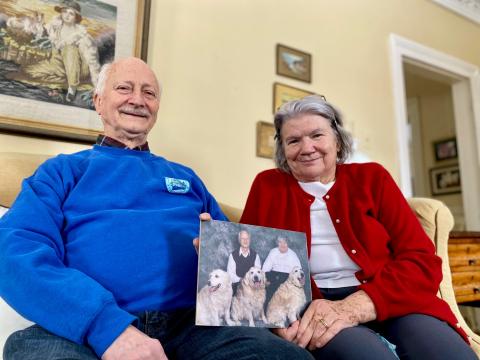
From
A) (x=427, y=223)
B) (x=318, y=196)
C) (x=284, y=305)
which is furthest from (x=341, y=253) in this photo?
(x=427, y=223)

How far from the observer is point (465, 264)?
1.90 meters

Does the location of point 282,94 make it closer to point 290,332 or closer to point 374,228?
point 374,228

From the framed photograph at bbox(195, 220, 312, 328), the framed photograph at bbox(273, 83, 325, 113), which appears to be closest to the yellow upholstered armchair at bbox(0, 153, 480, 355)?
the framed photograph at bbox(195, 220, 312, 328)

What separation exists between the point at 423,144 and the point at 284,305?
382 centimetres

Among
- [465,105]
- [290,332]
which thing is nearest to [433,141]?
[465,105]

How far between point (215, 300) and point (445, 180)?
144 inches

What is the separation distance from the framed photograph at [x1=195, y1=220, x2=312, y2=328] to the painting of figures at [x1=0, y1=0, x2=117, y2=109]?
986mm

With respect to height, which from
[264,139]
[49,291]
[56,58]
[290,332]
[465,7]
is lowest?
[290,332]

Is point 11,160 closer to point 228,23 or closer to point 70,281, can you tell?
point 70,281

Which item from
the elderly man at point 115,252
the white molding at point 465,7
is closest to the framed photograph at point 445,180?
the white molding at point 465,7

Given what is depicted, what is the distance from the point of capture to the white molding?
3.10 m

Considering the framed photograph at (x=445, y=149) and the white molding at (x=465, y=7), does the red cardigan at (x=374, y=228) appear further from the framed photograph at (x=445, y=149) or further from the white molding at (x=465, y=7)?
the framed photograph at (x=445, y=149)

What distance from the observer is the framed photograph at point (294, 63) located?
Answer: 88.1 inches

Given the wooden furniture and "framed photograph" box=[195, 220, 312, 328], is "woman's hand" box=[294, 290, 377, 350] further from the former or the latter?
the wooden furniture
